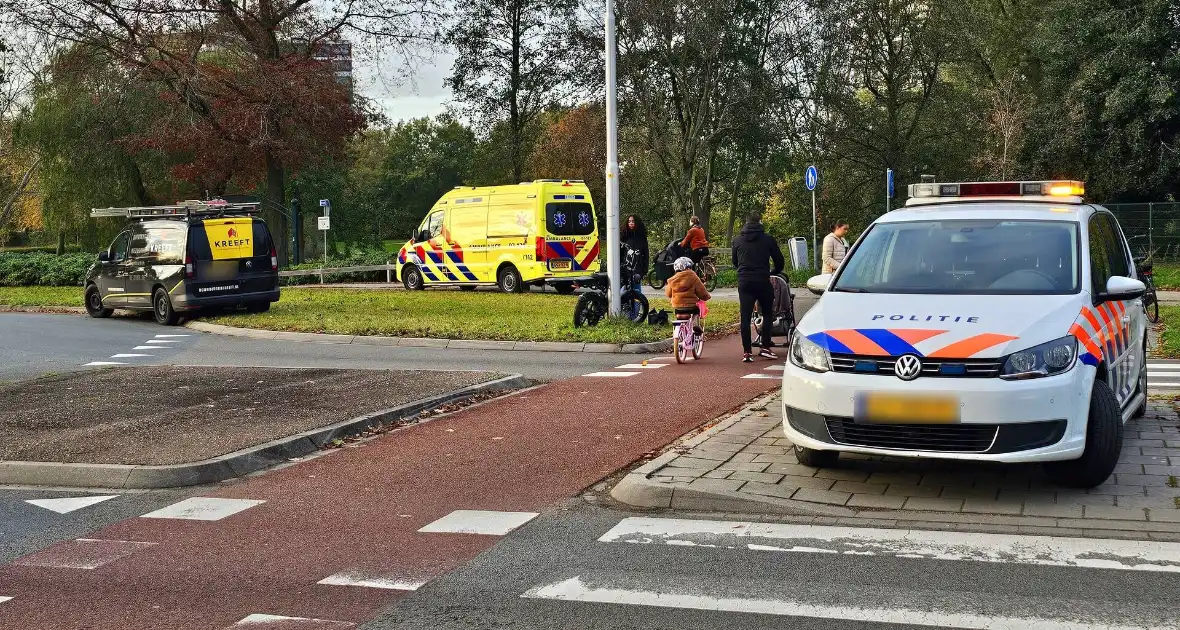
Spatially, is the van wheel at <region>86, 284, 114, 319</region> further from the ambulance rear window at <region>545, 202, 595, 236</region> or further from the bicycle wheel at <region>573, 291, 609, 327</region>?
the bicycle wheel at <region>573, 291, 609, 327</region>

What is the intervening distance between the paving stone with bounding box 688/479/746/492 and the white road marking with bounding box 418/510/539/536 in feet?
3.12

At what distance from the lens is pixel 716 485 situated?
22.8 feet

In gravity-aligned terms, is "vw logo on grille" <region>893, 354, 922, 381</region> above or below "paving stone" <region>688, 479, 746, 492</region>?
above

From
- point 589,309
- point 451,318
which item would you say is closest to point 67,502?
point 589,309

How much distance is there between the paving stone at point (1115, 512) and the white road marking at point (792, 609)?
175cm

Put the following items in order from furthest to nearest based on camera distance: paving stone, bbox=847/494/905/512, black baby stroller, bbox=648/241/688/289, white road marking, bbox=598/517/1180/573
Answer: black baby stroller, bbox=648/241/688/289 < paving stone, bbox=847/494/905/512 < white road marking, bbox=598/517/1180/573

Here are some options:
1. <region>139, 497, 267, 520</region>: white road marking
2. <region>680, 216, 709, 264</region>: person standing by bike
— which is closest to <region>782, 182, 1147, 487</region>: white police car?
<region>139, 497, 267, 520</region>: white road marking

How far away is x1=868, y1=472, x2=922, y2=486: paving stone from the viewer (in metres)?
7.17

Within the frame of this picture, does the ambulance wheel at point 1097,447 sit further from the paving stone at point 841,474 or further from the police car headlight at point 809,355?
the police car headlight at point 809,355

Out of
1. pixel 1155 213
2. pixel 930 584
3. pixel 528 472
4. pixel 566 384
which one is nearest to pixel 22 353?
pixel 566 384

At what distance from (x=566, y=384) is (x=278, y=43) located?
1138 inches

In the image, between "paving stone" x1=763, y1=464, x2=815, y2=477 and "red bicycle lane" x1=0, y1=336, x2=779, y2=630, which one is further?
"paving stone" x1=763, y1=464, x2=815, y2=477

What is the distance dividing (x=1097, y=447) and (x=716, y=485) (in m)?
2.08

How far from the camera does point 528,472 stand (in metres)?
7.91
